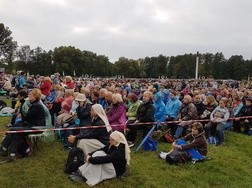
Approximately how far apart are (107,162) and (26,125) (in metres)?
2.51

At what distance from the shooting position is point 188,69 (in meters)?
109

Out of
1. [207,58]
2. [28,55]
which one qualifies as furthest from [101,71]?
[207,58]

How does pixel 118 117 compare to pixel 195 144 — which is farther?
pixel 118 117

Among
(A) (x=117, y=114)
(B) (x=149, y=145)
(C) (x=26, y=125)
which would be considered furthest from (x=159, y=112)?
(C) (x=26, y=125)

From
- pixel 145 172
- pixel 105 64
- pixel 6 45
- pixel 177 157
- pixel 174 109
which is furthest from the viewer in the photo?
pixel 105 64

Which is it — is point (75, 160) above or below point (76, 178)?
above

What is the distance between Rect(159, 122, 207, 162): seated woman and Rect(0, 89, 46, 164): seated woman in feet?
10.6

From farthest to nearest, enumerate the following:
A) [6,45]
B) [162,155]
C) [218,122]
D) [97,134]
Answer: [6,45]
[218,122]
[162,155]
[97,134]

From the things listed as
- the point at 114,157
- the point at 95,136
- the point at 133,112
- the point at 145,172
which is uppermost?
the point at 133,112

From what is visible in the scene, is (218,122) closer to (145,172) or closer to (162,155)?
(162,155)

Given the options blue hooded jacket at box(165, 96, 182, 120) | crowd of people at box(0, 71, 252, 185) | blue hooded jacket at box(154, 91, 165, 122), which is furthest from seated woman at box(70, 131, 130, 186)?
blue hooded jacket at box(165, 96, 182, 120)

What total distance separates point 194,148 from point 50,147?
148 inches

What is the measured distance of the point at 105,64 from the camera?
349ft

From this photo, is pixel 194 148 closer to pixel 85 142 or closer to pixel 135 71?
pixel 85 142
